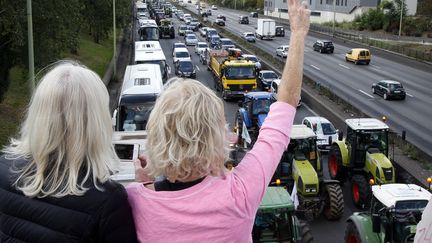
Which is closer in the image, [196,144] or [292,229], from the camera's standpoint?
[196,144]

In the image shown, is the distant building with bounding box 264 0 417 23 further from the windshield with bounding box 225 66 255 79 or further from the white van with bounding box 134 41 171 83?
the windshield with bounding box 225 66 255 79

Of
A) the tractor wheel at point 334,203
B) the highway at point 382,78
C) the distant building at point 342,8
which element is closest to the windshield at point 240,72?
the highway at point 382,78

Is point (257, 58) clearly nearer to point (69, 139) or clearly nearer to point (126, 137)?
point (126, 137)

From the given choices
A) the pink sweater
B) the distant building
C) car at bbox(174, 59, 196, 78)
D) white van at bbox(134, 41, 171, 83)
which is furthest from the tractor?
the distant building

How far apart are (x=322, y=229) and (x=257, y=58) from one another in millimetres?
33029

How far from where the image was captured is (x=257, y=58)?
154 feet

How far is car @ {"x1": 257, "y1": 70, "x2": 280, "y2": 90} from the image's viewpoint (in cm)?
A: 3797

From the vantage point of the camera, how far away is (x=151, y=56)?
127 feet

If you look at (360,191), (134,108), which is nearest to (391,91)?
(134,108)

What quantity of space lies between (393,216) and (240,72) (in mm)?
25255

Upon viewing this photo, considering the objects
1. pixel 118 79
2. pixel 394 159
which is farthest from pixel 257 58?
Answer: pixel 394 159

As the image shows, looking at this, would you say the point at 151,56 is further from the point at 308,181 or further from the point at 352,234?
the point at 352,234

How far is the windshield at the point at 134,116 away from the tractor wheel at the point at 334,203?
809 cm

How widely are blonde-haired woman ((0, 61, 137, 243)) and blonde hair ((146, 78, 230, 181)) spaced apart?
0.26 m
